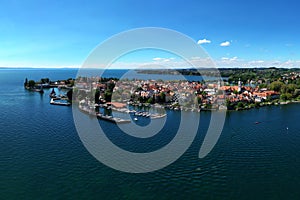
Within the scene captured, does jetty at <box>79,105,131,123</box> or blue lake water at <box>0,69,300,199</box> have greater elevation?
jetty at <box>79,105,131,123</box>

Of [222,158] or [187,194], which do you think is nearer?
[187,194]

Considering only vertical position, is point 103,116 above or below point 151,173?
above

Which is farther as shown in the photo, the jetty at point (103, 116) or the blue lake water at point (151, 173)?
the jetty at point (103, 116)

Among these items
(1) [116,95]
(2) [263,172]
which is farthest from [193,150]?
(1) [116,95]

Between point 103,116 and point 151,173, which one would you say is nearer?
point 151,173

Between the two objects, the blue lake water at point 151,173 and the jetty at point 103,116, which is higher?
the jetty at point 103,116

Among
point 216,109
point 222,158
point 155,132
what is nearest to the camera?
point 222,158

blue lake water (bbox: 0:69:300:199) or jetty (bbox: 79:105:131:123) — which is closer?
blue lake water (bbox: 0:69:300:199)

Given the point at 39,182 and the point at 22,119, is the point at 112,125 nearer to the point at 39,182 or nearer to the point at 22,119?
the point at 22,119
